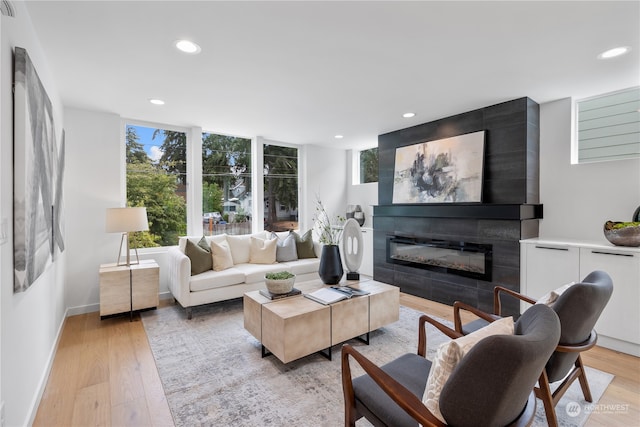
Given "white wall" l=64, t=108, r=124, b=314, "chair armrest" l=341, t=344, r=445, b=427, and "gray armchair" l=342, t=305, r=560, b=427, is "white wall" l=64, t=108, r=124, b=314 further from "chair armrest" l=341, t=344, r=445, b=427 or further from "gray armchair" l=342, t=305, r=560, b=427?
"gray armchair" l=342, t=305, r=560, b=427

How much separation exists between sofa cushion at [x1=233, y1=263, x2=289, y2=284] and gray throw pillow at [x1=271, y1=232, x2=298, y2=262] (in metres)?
0.24

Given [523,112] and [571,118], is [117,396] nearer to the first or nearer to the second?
[523,112]

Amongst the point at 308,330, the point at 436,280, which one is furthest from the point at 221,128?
the point at 436,280

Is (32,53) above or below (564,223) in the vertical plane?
above

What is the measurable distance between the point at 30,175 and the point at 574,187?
15.3 ft

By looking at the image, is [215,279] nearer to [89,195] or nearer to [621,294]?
[89,195]

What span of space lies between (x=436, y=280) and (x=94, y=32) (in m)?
4.26

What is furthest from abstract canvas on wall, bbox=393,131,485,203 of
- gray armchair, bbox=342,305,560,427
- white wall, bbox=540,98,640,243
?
gray armchair, bbox=342,305,560,427

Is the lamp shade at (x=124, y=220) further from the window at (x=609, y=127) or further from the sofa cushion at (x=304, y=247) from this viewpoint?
the window at (x=609, y=127)

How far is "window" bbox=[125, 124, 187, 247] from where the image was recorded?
13.4 ft

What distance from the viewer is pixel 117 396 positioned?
2.04m

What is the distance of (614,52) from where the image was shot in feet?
7.66

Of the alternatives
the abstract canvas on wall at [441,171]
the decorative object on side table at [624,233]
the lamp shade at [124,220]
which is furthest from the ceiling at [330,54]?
the decorative object on side table at [624,233]

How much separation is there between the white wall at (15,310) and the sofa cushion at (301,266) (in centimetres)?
255
